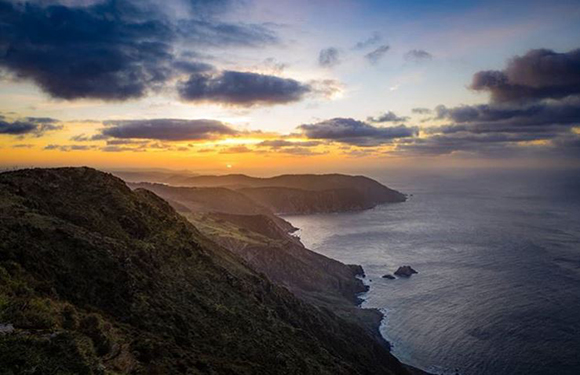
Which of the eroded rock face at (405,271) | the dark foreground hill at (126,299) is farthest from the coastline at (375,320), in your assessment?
the eroded rock face at (405,271)

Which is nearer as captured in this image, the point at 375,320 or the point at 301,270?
the point at 375,320

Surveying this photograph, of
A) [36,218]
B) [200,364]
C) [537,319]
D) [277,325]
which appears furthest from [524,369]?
[36,218]

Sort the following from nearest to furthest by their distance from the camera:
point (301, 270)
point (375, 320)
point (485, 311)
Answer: point (375, 320) < point (485, 311) < point (301, 270)

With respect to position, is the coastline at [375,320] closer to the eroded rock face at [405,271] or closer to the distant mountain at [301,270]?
the distant mountain at [301,270]

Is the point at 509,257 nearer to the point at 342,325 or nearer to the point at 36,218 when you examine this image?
the point at 342,325

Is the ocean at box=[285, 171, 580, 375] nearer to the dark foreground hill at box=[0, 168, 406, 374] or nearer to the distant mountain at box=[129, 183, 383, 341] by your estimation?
the distant mountain at box=[129, 183, 383, 341]

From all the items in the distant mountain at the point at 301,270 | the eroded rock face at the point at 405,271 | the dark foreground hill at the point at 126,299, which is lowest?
the eroded rock face at the point at 405,271

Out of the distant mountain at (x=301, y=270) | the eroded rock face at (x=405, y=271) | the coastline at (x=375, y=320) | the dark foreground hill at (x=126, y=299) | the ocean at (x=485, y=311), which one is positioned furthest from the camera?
the eroded rock face at (x=405, y=271)

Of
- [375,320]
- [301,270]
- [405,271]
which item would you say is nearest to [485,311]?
[375,320]

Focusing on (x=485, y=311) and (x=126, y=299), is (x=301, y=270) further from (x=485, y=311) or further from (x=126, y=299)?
(x=126, y=299)
